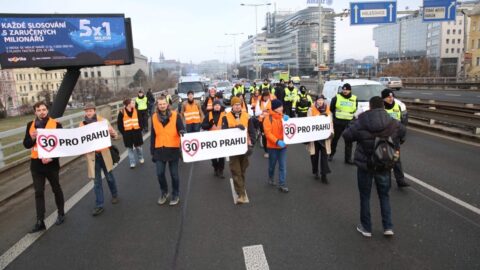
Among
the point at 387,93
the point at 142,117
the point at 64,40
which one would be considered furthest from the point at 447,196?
the point at 64,40

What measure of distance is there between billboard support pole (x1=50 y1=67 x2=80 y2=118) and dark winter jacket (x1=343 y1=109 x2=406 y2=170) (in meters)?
12.7

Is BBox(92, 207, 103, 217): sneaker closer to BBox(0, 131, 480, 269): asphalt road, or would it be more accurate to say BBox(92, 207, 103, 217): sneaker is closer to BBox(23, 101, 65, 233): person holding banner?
BBox(0, 131, 480, 269): asphalt road

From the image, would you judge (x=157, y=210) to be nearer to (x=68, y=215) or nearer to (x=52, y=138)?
(x=68, y=215)

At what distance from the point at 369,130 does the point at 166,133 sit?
3327 mm

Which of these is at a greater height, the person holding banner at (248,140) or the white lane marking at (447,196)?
the person holding banner at (248,140)

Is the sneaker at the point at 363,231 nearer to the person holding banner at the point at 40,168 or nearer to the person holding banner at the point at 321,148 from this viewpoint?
the person holding banner at the point at 321,148

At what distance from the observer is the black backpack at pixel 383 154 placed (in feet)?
14.4

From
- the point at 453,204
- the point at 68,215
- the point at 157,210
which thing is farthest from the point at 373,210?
the point at 68,215

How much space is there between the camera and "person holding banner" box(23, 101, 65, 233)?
17.6ft

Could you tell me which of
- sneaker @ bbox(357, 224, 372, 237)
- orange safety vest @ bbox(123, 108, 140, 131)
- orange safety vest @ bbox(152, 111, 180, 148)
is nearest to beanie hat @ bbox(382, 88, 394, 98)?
sneaker @ bbox(357, 224, 372, 237)

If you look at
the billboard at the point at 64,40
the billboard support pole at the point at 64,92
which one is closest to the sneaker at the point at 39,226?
the billboard support pole at the point at 64,92

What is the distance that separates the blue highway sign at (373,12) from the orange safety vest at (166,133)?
17.8 m

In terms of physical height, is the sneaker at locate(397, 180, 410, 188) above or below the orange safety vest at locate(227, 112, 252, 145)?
below

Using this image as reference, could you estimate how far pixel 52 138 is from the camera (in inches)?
222
